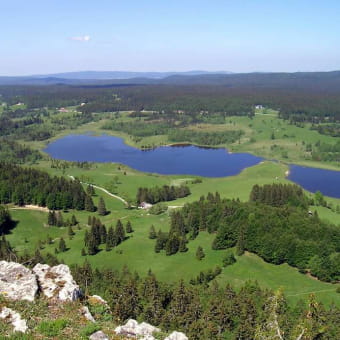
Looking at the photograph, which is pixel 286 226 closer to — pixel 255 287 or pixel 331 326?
pixel 255 287

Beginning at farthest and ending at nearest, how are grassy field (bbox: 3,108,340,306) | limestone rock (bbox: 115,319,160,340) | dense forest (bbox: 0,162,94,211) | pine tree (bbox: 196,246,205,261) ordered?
1. dense forest (bbox: 0,162,94,211)
2. pine tree (bbox: 196,246,205,261)
3. grassy field (bbox: 3,108,340,306)
4. limestone rock (bbox: 115,319,160,340)

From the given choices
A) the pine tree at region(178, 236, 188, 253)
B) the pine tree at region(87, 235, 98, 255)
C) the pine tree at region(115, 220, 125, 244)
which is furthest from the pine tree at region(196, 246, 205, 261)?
the pine tree at region(87, 235, 98, 255)

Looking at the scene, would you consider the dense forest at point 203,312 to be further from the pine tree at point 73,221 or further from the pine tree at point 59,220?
the pine tree at point 59,220

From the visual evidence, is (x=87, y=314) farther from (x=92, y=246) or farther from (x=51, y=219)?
(x=51, y=219)

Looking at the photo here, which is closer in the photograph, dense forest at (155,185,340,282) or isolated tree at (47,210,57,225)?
dense forest at (155,185,340,282)

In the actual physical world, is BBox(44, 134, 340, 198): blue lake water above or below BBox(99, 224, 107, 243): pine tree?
below

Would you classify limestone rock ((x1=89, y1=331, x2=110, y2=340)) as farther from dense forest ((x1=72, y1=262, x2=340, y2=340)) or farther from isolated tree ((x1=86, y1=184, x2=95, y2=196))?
isolated tree ((x1=86, y1=184, x2=95, y2=196))

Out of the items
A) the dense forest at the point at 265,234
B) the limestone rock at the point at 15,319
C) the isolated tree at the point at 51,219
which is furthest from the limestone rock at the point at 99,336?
the isolated tree at the point at 51,219
